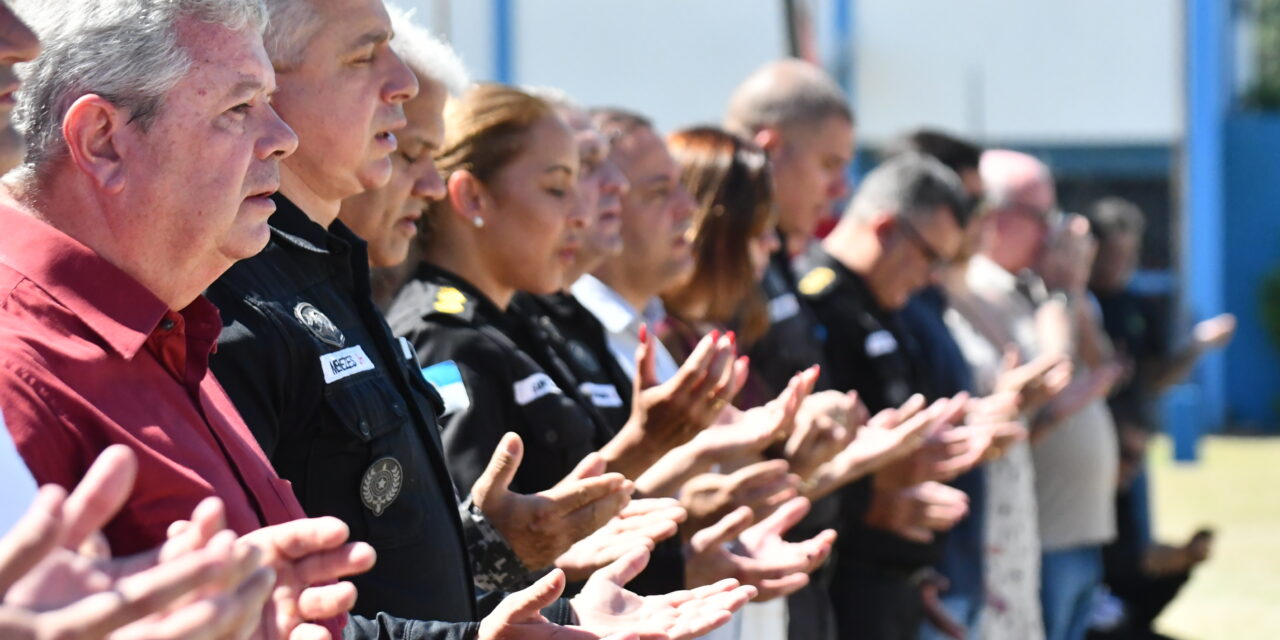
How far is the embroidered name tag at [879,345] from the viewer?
15.7ft

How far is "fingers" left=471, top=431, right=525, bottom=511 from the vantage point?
2.29 m

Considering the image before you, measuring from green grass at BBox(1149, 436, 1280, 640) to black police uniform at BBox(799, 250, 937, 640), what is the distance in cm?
247

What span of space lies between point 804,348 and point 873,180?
1.01m

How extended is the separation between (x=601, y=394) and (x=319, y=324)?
110cm

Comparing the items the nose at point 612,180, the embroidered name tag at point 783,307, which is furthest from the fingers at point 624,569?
the embroidered name tag at point 783,307

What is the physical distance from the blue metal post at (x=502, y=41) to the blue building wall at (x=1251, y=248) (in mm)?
12193

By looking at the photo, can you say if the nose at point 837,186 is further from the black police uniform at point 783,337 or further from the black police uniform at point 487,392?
the black police uniform at point 487,392

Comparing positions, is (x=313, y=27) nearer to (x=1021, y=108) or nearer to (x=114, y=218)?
(x=114, y=218)

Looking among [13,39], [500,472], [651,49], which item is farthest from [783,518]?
[651,49]

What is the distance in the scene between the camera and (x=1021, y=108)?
751 inches

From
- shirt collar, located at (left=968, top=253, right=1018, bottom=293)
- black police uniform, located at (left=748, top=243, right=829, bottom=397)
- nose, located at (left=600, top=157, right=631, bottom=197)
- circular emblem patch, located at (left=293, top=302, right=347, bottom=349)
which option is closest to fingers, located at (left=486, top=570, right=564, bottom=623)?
circular emblem patch, located at (left=293, top=302, right=347, bottom=349)

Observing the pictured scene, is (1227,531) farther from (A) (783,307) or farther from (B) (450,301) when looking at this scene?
(B) (450,301)

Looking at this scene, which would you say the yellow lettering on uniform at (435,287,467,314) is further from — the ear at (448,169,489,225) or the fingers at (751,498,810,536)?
the fingers at (751,498,810,536)

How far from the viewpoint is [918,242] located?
16.5 ft
